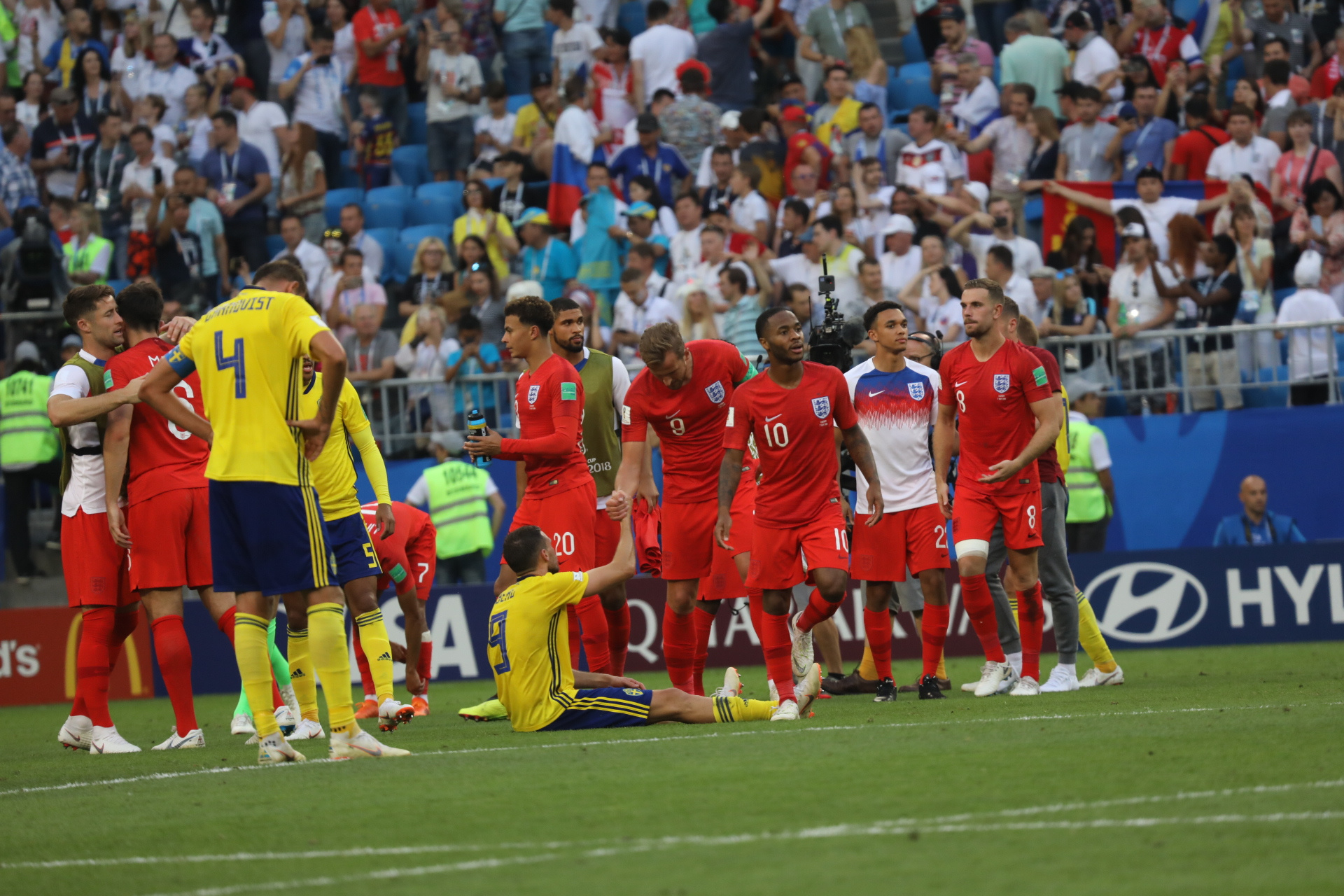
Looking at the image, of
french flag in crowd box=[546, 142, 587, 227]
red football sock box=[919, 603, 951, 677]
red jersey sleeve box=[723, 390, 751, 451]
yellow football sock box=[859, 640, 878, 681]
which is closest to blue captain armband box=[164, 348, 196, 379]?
red jersey sleeve box=[723, 390, 751, 451]

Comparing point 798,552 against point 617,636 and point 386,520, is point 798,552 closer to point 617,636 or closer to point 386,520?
point 617,636

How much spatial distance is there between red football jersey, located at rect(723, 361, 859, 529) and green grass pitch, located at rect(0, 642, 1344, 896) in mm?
1252

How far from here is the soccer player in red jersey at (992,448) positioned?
33.9ft

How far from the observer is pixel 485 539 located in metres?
16.6

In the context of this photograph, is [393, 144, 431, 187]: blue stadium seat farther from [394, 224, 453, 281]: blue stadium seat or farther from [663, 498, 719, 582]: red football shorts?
[663, 498, 719, 582]: red football shorts

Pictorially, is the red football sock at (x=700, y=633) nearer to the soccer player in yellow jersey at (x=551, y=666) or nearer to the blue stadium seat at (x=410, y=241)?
the soccer player in yellow jersey at (x=551, y=666)

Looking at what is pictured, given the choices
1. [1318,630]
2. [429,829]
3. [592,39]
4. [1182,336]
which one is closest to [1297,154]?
[1182,336]

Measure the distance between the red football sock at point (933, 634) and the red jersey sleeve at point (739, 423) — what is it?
1.96m

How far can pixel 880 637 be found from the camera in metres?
10.8

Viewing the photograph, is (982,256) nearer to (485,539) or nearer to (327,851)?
(485,539)

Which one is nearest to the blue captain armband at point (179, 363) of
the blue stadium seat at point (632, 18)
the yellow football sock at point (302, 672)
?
the yellow football sock at point (302, 672)

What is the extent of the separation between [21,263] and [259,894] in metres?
15.2

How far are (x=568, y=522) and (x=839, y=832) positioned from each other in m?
5.03

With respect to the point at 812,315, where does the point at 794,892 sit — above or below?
below
